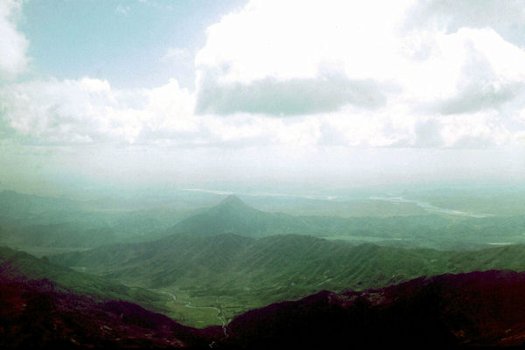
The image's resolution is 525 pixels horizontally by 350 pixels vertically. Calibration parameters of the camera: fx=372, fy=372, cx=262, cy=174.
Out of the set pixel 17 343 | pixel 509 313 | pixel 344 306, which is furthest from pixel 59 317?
pixel 509 313

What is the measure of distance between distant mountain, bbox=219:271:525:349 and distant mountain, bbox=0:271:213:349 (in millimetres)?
16037

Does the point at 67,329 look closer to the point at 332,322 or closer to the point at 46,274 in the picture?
the point at 332,322

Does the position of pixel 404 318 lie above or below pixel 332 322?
above

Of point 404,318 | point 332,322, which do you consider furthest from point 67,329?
point 404,318

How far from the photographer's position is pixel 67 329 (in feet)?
246

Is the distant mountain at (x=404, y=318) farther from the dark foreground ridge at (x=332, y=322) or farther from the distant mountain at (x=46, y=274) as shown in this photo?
the distant mountain at (x=46, y=274)

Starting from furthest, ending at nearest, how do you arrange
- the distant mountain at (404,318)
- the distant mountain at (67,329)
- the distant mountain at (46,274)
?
1. the distant mountain at (46,274)
2. the distant mountain at (404,318)
3. the distant mountain at (67,329)

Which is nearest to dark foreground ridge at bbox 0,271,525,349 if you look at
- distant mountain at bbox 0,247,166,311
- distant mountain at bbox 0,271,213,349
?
distant mountain at bbox 0,271,213,349

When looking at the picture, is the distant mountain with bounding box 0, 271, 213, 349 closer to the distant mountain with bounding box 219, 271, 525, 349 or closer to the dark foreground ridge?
the dark foreground ridge

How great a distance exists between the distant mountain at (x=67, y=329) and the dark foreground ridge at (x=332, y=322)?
0.57ft

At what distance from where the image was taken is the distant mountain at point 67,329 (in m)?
69.9

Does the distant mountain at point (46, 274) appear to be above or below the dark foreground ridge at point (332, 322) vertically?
below

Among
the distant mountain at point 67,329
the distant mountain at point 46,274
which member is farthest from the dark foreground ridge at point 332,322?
the distant mountain at point 46,274

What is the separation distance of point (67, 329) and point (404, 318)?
75.4 m
